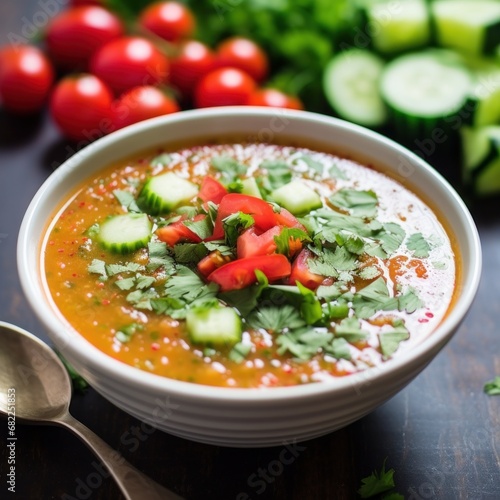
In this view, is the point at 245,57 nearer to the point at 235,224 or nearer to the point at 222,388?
the point at 235,224

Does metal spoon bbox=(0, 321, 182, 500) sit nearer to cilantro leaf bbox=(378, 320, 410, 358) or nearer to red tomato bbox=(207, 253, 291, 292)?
red tomato bbox=(207, 253, 291, 292)

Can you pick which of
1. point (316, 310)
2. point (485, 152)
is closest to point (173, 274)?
point (316, 310)

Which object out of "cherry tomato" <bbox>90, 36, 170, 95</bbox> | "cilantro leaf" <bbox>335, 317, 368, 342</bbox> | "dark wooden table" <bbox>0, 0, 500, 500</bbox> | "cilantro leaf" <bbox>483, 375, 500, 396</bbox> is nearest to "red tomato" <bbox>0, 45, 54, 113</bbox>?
"cherry tomato" <bbox>90, 36, 170, 95</bbox>

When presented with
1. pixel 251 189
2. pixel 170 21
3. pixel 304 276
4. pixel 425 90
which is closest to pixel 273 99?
pixel 425 90

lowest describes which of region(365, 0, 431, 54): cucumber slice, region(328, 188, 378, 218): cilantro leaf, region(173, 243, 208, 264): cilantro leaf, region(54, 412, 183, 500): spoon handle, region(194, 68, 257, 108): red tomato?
region(54, 412, 183, 500): spoon handle

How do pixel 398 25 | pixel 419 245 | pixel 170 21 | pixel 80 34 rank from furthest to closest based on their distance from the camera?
pixel 170 21 → pixel 80 34 → pixel 398 25 → pixel 419 245

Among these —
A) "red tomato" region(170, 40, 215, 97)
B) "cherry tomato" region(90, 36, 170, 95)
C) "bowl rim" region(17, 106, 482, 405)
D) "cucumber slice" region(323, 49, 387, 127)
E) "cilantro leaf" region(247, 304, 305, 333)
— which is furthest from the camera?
"red tomato" region(170, 40, 215, 97)

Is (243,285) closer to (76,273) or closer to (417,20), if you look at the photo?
(76,273)
